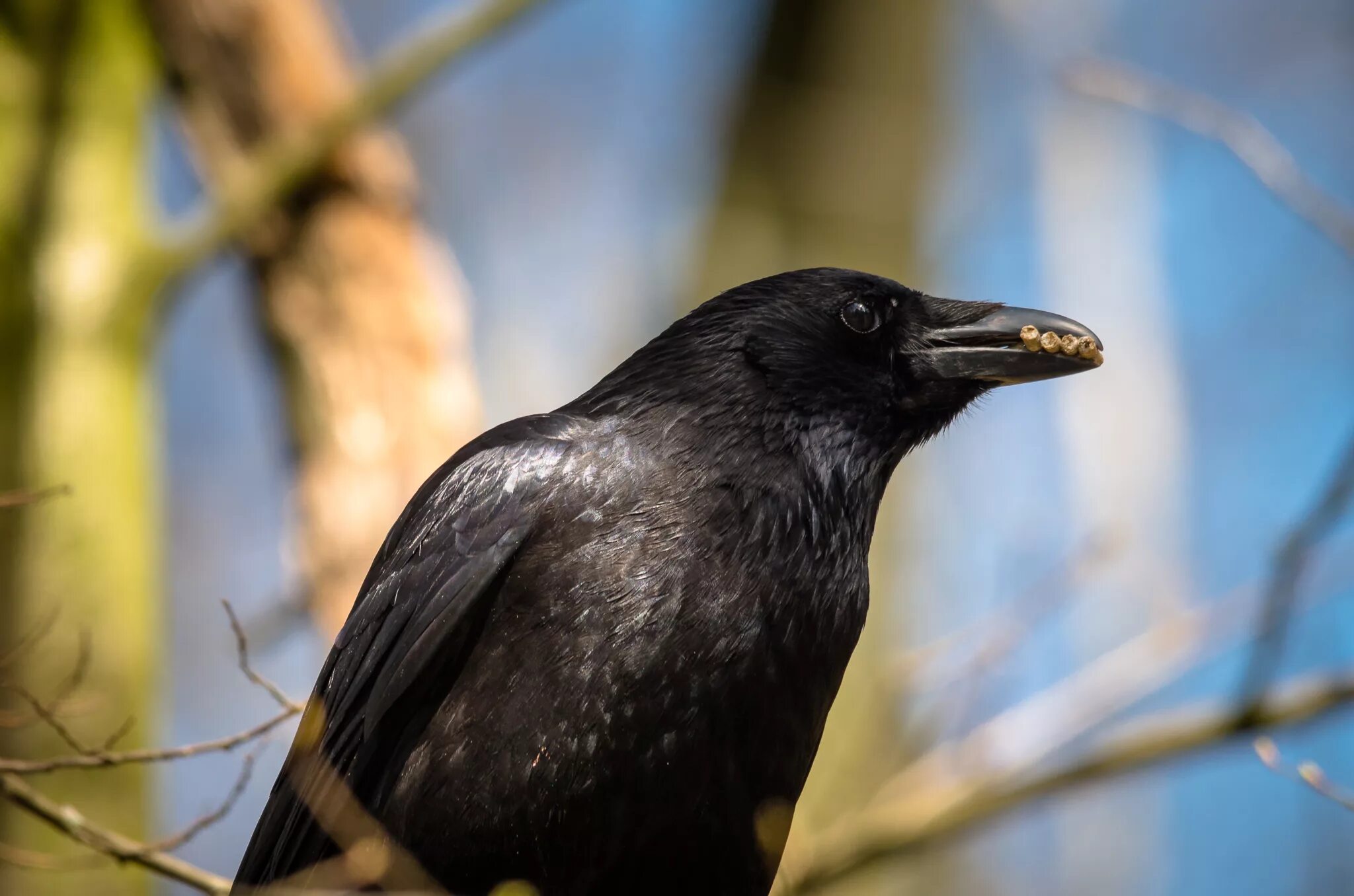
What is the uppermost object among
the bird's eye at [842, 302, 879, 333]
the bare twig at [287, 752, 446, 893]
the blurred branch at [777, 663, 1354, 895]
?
the bird's eye at [842, 302, 879, 333]

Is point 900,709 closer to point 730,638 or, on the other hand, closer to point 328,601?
point 328,601

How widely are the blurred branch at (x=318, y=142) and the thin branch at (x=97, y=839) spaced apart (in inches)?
111

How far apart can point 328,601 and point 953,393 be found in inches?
116

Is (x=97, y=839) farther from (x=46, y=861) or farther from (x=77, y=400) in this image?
(x=77, y=400)

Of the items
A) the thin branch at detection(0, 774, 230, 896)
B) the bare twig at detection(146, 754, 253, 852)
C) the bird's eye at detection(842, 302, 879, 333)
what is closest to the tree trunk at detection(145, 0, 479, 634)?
the bird's eye at detection(842, 302, 879, 333)

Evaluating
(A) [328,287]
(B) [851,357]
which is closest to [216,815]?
(B) [851,357]

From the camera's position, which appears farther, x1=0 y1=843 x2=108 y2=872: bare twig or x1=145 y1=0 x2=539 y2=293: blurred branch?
x1=145 y1=0 x2=539 y2=293: blurred branch

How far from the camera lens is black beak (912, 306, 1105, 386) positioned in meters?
3.55

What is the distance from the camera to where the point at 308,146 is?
544 cm

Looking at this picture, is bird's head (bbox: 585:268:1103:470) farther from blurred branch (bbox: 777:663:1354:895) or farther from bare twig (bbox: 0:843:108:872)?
bare twig (bbox: 0:843:108:872)

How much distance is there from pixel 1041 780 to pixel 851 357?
138 cm

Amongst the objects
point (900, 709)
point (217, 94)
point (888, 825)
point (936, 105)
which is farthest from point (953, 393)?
point (936, 105)

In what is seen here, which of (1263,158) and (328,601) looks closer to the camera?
(1263,158)

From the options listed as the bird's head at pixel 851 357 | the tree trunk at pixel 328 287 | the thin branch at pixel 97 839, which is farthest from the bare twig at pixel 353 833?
the tree trunk at pixel 328 287
